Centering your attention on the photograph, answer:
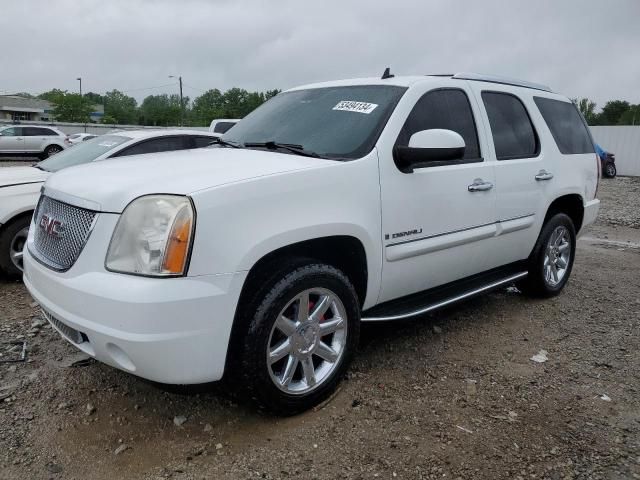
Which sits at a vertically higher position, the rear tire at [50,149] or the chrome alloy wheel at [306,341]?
the rear tire at [50,149]

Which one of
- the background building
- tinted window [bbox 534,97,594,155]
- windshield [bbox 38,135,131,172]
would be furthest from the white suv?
the background building

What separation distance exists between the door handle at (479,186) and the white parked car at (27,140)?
915 inches

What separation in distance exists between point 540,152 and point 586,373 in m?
1.86

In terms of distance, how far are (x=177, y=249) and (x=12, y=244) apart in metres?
3.53

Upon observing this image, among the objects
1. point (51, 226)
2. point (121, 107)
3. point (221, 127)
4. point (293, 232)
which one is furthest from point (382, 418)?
point (121, 107)

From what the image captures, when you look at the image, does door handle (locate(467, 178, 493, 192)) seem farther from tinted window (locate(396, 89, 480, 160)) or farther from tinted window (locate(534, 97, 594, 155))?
tinted window (locate(534, 97, 594, 155))

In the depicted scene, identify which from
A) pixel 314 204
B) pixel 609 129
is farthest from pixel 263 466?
pixel 609 129

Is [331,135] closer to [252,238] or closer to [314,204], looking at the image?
[314,204]

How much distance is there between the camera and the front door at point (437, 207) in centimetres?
316

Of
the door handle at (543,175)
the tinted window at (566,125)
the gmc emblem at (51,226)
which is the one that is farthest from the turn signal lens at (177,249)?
the tinted window at (566,125)

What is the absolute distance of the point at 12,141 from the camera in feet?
74.2

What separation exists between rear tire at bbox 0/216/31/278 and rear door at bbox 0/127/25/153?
20.6 metres

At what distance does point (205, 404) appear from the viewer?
3.02m

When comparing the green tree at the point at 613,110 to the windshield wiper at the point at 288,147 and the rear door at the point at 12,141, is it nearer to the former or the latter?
the rear door at the point at 12,141
